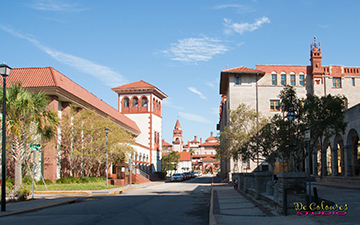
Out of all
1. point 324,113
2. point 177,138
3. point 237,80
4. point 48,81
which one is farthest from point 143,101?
point 177,138

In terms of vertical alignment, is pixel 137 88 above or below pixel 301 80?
above

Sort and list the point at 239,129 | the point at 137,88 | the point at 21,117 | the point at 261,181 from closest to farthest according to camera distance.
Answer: the point at 261,181, the point at 21,117, the point at 239,129, the point at 137,88

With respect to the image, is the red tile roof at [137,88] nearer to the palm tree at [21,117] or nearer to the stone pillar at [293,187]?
the palm tree at [21,117]

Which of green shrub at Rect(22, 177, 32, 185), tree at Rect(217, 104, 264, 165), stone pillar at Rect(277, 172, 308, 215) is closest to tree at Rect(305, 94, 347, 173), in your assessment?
stone pillar at Rect(277, 172, 308, 215)

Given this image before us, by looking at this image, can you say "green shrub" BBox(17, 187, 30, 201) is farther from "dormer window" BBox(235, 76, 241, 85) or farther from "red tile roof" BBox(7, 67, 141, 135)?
"dormer window" BBox(235, 76, 241, 85)

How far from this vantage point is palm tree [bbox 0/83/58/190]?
21984 millimetres

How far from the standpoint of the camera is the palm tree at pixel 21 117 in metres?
22.0

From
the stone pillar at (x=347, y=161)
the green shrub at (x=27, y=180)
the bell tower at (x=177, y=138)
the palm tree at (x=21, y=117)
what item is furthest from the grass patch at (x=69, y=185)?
the bell tower at (x=177, y=138)

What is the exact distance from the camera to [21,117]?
23781 millimetres

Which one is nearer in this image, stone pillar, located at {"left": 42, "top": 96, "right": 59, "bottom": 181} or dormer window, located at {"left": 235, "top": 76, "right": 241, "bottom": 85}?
stone pillar, located at {"left": 42, "top": 96, "right": 59, "bottom": 181}

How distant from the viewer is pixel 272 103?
55219 mm

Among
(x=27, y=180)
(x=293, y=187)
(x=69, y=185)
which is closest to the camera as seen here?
(x=293, y=187)

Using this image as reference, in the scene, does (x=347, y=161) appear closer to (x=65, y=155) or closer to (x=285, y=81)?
(x=65, y=155)

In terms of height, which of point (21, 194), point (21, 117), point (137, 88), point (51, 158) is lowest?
point (21, 194)
